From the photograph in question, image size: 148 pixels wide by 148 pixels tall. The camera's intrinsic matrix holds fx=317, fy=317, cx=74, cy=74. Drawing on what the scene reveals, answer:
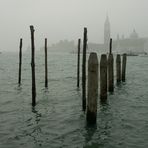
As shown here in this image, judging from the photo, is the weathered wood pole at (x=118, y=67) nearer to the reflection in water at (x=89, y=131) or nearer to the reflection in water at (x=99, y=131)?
the reflection in water at (x=99, y=131)

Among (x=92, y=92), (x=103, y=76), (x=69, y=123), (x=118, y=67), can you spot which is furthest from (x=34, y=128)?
(x=118, y=67)

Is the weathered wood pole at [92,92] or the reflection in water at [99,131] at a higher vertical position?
the weathered wood pole at [92,92]

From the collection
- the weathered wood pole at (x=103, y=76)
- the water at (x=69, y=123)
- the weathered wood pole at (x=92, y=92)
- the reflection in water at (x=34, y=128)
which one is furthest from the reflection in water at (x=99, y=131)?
the weathered wood pole at (x=103, y=76)

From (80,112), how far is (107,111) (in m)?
1.24

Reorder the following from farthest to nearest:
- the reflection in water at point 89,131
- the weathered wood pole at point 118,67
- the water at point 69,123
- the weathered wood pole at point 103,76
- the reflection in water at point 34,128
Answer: the weathered wood pole at point 118,67
the weathered wood pole at point 103,76
the reflection in water at point 89,131
the reflection in water at point 34,128
the water at point 69,123

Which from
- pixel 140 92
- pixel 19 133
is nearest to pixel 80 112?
pixel 19 133

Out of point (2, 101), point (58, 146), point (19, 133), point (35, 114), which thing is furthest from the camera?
point (2, 101)

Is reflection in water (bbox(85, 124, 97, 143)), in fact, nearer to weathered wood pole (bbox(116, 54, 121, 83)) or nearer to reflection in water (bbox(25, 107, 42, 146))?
reflection in water (bbox(25, 107, 42, 146))

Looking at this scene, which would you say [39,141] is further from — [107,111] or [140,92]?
[140,92]

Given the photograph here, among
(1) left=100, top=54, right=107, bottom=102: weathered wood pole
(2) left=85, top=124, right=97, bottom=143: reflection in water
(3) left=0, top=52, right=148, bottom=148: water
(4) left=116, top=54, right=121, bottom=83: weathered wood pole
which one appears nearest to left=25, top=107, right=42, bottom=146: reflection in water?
(3) left=0, top=52, right=148, bottom=148: water

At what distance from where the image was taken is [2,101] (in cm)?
1673

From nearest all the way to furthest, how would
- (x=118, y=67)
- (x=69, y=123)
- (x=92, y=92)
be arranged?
(x=92, y=92), (x=69, y=123), (x=118, y=67)

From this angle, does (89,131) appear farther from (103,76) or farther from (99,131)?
(103,76)

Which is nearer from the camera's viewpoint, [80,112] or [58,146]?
[58,146]
